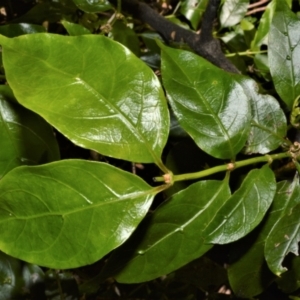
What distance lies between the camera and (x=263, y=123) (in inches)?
24.5

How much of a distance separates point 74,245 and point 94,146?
0.10 meters

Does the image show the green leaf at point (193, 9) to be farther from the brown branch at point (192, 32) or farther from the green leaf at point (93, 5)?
the green leaf at point (93, 5)

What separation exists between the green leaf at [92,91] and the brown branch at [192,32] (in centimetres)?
25

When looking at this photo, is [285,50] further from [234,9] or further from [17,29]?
[17,29]

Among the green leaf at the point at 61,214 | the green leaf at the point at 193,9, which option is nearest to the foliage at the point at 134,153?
the green leaf at the point at 61,214

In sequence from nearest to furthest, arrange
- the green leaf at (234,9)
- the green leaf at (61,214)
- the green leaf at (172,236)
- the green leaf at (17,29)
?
1. the green leaf at (61,214)
2. the green leaf at (172,236)
3. the green leaf at (17,29)
4. the green leaf at (234,9)

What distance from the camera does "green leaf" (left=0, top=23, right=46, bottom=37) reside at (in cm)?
69

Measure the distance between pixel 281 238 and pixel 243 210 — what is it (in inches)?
3.1

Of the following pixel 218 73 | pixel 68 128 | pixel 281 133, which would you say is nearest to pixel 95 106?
pixel 68 128

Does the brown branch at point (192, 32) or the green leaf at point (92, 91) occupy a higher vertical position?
the green leaf at point (92, 91)

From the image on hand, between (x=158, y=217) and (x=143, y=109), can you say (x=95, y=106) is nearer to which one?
(x=143, y=109)

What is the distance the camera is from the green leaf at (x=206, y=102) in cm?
54

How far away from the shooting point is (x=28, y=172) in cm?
46

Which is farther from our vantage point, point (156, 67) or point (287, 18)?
point (156, 67)
